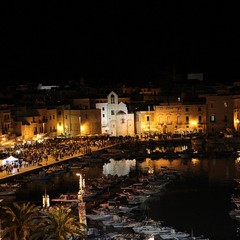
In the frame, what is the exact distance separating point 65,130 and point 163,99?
13883 mm

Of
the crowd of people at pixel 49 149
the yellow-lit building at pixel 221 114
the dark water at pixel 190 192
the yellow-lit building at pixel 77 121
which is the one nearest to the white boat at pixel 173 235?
the dark water at pixel 190 192

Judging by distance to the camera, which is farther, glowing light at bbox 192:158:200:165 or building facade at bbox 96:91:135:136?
building facade at bbox 96:91:135:136

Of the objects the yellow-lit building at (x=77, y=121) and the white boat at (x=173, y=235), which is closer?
the white boat at (x=173, y=235)

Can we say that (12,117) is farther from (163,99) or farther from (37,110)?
(163,99)

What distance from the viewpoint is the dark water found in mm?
28716

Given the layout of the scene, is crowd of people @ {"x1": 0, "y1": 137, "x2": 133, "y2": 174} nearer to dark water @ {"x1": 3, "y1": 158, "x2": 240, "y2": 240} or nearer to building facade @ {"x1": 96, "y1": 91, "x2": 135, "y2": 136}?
dark water @ {"x1": 3, "y1": 158, "x2": 240, "y2": 240}

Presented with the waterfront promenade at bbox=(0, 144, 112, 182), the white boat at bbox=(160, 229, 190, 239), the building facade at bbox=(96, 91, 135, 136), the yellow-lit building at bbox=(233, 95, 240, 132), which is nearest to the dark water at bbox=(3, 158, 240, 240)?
the white boat at bbox=(160, 229, 190, 239)

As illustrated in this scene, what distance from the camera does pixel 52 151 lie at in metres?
50.2

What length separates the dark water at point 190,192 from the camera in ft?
94.2

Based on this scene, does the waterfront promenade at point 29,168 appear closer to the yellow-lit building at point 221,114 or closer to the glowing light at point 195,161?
the glowing light at point 195,161

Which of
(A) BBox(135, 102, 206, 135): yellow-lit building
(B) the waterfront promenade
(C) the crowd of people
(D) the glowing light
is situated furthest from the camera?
(A) BBox(135, 102, 206, 135): yellow-lit building

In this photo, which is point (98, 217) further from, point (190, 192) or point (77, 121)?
point (77, 121)

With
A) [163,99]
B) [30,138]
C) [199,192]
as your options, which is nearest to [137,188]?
[199,192]

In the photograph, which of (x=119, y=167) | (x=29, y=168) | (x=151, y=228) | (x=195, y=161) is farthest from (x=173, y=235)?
(x=195, y=161)
